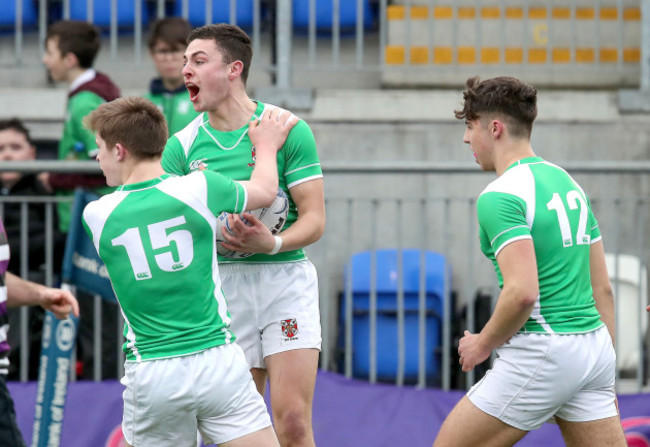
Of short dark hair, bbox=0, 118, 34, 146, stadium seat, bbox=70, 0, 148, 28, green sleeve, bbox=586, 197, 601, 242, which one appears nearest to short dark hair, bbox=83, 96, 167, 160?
green sleeve, bbox=586, 197, 601, 242

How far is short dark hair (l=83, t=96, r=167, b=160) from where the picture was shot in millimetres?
4102

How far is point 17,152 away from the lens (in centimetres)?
711

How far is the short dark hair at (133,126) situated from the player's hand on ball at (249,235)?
39 cm

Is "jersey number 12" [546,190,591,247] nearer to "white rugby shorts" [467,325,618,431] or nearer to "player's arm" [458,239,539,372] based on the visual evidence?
"player's arm" [458,239,539,372]

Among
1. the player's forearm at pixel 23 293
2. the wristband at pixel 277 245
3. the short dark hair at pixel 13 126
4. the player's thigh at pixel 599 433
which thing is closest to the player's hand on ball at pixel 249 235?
the wristband at pixel 277 245

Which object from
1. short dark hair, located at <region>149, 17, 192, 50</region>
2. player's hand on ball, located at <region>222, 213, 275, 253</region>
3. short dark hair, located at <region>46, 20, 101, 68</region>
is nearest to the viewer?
player's hand on ball, located at <region>222, 213, 275, 253</region>

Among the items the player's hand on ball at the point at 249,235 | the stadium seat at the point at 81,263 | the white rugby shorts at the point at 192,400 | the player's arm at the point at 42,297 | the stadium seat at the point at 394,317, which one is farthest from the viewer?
the stadium seat at the point at 394,317

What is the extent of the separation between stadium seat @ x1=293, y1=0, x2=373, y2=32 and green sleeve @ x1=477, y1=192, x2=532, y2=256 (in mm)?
4944

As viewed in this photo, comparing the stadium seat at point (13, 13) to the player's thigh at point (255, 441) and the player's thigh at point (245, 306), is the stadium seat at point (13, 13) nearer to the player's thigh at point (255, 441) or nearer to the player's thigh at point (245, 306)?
the player's thigh at point (245, 306)

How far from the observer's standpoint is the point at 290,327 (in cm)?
456

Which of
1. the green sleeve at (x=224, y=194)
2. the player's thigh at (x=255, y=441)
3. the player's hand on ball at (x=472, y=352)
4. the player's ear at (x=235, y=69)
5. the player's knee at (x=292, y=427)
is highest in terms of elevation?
the player's ear at (x=235, y=69)

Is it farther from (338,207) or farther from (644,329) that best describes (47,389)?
(644,329)

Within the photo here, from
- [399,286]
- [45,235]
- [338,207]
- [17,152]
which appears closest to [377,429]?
[399,286]

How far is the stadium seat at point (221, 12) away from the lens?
8.86m
